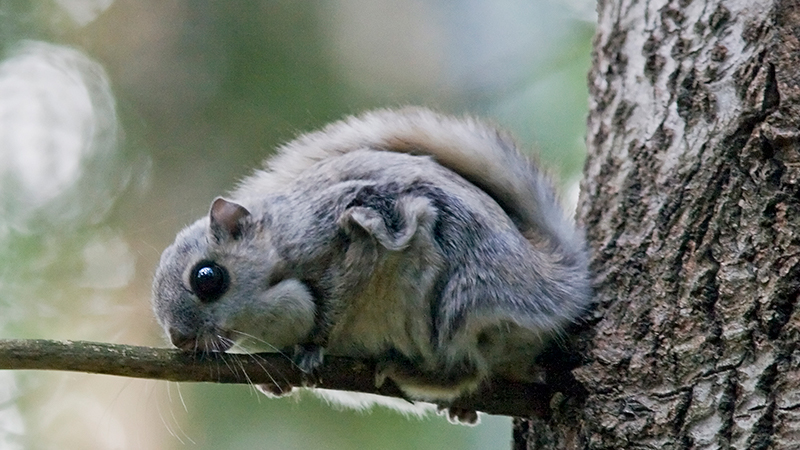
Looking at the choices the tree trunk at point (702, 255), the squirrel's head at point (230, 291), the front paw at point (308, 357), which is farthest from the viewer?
the squirrel's head at point (230, 291)

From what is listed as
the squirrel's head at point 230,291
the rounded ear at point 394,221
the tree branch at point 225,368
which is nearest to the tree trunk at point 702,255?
the tree branch at point 225,368

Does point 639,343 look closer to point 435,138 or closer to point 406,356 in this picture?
point 406,356

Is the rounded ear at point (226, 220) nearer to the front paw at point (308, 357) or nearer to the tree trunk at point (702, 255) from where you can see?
the front paw at point (308, 357)

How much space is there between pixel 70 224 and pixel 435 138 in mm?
2790

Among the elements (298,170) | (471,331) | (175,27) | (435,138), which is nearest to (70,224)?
(175,27)

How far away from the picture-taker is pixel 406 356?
2373 mm

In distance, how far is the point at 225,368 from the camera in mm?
2061

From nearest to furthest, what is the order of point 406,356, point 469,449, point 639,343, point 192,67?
point 639,343 → point 406,356 → point 469,449 → point 192,67

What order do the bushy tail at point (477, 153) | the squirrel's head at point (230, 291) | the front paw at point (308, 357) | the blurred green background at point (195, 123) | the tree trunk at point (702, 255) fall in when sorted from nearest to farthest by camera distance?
the tree trunk at point (702, 255) → the front paw at point (308, 357) → the squirrel's head at point (230, 291) → the bushy tail at point (477, 153) → the blurred green background at point (195, 123)

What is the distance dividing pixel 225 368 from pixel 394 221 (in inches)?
25.1

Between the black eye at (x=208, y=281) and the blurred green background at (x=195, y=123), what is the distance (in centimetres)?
169

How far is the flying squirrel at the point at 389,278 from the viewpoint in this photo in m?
2.31

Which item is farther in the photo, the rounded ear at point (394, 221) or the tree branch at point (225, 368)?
the rounded ear at point (394, 221)

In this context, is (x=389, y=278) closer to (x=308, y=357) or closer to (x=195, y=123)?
(x=308, y=357)
